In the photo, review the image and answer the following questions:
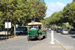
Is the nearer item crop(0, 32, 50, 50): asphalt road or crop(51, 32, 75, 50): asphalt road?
crop(0, 32, 50, 50): asphalt road

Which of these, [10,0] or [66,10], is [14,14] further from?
[66,10]

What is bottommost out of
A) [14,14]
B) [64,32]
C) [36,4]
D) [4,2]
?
[64,32]

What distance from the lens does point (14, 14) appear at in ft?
83.0

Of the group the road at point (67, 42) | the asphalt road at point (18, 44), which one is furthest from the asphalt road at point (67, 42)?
the asphalt road at point (18, 44)

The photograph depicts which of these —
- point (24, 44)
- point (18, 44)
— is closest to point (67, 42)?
point (24, 44)

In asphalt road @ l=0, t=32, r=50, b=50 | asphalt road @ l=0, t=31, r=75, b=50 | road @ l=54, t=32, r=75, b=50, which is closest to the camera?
asphalt road @ l=0, t=32, r=50, b=50

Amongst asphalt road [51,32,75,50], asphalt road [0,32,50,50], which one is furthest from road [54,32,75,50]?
asphalt road [0,32,50,50]

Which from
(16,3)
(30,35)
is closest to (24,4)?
(16,3)

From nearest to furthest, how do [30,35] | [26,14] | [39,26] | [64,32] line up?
[30,35] < [39,26] < [26,14] < [64,32]

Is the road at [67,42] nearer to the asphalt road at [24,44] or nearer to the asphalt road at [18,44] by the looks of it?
the asphalt road at [24,44]

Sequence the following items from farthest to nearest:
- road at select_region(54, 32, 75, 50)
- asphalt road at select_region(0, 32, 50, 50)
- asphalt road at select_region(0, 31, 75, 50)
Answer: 1. road at select_region(54, 32, 75, 50)
2. asphalt road at select_region(0, 31, 75, 50)
3. asphalt road at select_region(0, 32, 50, 50)

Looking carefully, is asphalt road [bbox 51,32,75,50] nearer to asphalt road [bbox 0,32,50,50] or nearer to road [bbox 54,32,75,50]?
road [bbox 54,32,75,50]

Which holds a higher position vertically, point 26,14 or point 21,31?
point 26,14

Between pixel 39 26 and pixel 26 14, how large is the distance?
8.03 m
